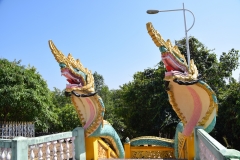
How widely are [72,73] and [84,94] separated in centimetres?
52

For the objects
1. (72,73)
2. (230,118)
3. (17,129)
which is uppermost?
(72,73)

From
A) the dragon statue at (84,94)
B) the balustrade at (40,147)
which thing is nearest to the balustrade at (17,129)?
the dragon statue at (84,94)

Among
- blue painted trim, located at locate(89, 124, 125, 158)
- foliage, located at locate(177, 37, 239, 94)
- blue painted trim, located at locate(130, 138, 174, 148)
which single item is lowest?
blue painted trim, located at locate(130, 138, 174, 148)

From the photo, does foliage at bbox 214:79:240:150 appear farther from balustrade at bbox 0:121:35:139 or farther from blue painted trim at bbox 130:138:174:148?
balustrade at bbox 0:121:35:139

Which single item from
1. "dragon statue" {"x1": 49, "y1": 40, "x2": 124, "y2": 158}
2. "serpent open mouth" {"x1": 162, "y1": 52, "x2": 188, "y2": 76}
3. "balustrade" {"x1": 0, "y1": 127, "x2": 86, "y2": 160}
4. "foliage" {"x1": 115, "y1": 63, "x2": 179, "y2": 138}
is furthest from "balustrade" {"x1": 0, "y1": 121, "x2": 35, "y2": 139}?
"serpent open mouth" {"x1": 162, "y1": 52, "x2": 188, "y2": 76}

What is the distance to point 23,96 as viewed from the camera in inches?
560

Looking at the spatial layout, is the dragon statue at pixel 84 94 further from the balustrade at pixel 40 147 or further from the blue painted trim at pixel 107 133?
the balustrade at pixel 40 147

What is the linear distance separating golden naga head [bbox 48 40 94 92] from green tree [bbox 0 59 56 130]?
9.87m

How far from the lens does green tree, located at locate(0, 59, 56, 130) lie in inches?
558

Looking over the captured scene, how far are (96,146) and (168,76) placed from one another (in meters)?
2.23

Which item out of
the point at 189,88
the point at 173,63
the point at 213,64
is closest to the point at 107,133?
the point at 189,88

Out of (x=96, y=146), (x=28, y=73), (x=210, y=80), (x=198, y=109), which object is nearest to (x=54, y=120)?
(x=28, y=73)

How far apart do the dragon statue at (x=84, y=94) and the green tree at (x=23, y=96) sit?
9840 millimetres

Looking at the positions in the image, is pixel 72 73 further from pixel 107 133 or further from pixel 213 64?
pixel 213 64
